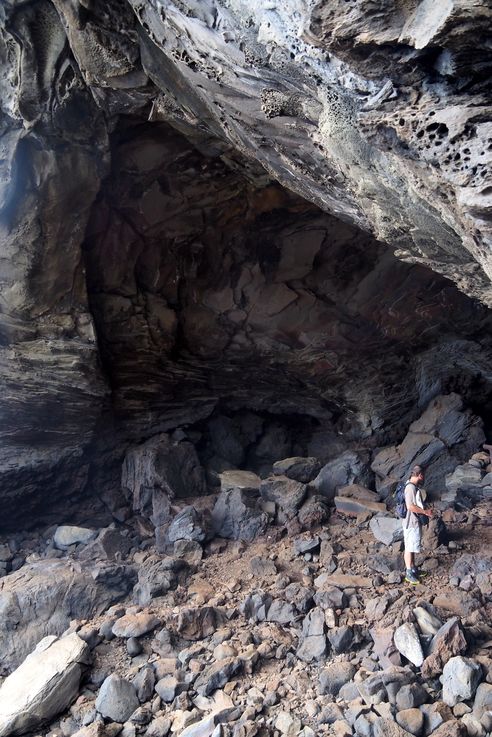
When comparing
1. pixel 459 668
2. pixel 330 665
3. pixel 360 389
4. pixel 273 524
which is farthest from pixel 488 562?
pixel 360 389

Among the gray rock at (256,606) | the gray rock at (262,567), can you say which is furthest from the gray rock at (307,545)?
the gray rock at (256,606)

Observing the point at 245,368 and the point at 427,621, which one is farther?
the point at 245,368

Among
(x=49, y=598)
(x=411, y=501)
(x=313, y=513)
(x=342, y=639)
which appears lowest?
(x=49, y=598)

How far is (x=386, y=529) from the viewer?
671 cm

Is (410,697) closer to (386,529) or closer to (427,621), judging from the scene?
(427,621)

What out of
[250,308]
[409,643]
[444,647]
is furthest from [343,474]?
[444,647]

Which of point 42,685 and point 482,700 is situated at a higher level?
point 482,700

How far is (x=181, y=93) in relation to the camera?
14.2 ft

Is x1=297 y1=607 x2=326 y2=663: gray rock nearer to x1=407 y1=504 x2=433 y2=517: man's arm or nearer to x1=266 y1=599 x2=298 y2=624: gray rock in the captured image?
x1=266 y1=599 x2=298 y2=624: gray rock

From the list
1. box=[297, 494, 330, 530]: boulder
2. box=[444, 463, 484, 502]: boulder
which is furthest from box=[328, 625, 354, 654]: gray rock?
box=[444, 463, 484, 502]: boulder

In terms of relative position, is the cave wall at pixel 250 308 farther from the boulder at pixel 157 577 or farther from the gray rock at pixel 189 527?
the boulder at pixel 157 577

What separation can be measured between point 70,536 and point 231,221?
4.67m

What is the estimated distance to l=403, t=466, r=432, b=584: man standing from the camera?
5762 millimetres

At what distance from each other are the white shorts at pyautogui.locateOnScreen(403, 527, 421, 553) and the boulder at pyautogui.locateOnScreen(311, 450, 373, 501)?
209 cm
